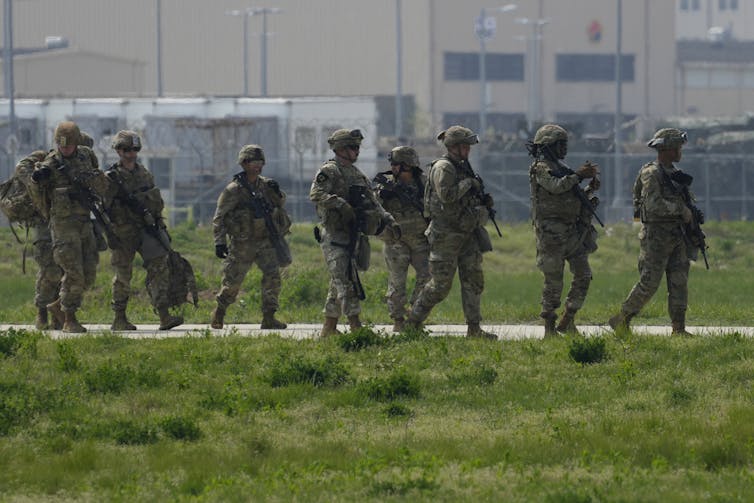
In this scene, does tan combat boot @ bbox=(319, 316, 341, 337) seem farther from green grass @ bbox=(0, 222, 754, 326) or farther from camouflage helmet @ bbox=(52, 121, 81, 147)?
camouflage helmet @ bbox=(52, 121, 81, 147)

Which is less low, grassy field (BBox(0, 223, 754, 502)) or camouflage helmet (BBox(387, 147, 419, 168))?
camouflage helmet (BBox(387, 147, 419, 168))

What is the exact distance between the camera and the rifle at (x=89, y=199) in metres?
15.1

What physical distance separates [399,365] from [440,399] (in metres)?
1.08

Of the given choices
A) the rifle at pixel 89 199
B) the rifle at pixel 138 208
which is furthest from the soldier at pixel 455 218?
the rifle at pixel 89 199

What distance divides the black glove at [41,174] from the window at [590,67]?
70887 millimetres

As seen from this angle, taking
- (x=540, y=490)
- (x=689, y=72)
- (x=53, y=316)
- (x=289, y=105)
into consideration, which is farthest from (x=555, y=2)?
(x=540, y=490)

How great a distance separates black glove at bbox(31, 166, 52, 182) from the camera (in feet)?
49.0

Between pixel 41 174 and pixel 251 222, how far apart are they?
1942 millimetres

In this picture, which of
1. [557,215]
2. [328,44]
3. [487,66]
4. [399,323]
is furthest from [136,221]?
[487,66]

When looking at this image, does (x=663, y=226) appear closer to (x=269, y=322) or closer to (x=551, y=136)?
(x=551, y=136)

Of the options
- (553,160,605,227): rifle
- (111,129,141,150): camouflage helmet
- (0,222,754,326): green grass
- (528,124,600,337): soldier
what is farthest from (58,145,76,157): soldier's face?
(553,160,605,227): rifle

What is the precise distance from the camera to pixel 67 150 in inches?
594

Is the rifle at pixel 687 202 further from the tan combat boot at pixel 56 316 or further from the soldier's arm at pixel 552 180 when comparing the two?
the tan combat boot at pixel 56 316

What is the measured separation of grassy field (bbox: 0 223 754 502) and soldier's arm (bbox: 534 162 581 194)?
1.27 metres
